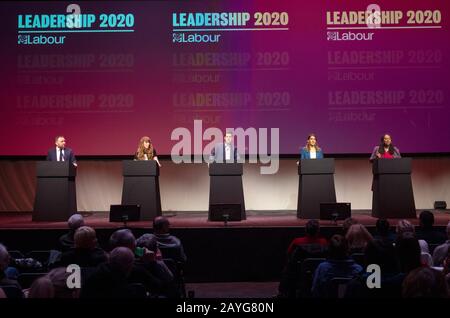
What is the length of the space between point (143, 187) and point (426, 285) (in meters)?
6.33

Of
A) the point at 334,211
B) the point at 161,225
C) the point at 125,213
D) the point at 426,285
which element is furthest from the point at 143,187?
the point at 426,285

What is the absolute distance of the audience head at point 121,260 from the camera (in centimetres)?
330

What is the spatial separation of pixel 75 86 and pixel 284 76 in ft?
12.9

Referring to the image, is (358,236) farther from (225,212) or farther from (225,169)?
(225,169)

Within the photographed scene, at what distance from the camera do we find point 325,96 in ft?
33.2

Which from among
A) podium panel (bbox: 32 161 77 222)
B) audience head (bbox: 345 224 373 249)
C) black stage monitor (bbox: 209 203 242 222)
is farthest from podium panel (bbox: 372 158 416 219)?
podium panel (bbox: 32 161 77 222)

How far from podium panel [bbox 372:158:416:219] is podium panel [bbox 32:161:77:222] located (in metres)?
4.77

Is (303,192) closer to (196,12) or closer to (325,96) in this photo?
(325,96)

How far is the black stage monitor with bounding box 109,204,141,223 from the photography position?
7543mm

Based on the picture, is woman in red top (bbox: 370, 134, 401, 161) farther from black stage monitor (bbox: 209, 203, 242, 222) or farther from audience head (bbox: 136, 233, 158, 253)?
audience head (bbox: 136, 233, 158, 253)

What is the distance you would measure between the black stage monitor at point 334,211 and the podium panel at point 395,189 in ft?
2.96

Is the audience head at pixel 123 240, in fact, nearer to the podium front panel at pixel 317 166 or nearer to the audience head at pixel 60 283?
the audience head at pixel 60 283

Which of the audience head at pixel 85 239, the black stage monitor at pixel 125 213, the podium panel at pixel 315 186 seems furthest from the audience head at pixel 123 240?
the podium panel at pixel 315 186
